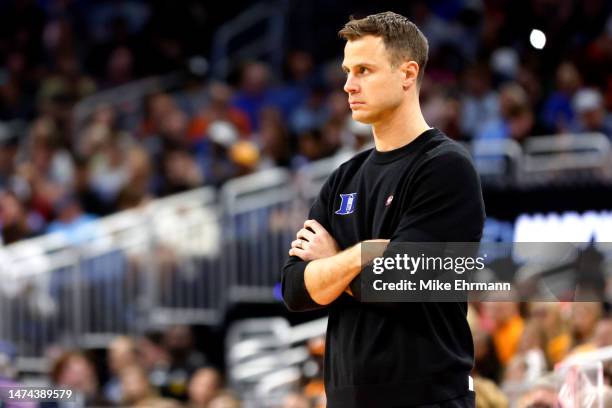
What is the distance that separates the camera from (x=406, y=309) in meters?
3.71

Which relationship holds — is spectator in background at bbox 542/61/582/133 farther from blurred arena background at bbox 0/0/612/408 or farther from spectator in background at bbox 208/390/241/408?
spectator in background at bbox 208/390/241/408

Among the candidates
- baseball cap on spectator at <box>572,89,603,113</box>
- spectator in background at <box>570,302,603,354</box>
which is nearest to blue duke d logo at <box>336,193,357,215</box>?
spectator in background at <box>570,302,603,354</box>

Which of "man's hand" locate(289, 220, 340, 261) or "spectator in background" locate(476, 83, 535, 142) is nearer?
"man's hand" locate(289, 220, 340, 261)

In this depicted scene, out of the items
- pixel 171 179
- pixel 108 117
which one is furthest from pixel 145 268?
pixel 108 117

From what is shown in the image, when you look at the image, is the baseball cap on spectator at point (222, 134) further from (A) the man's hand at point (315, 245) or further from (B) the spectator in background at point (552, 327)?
(A) the man's hand at point (315, 245)

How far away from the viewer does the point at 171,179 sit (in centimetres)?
1270

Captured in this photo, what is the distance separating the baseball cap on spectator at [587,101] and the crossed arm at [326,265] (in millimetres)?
8438

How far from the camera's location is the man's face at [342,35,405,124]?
3.88 metres

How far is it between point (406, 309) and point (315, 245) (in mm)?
444

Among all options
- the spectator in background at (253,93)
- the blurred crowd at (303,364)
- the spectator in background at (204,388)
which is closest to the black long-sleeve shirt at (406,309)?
the blurred crowd at (303,364)

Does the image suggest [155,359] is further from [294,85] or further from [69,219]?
[294,85]

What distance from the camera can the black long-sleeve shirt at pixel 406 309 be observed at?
12.1 ft

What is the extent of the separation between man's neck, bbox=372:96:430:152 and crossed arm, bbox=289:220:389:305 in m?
0.37

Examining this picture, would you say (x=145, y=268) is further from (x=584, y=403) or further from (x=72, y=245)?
(x=584, y=403)
